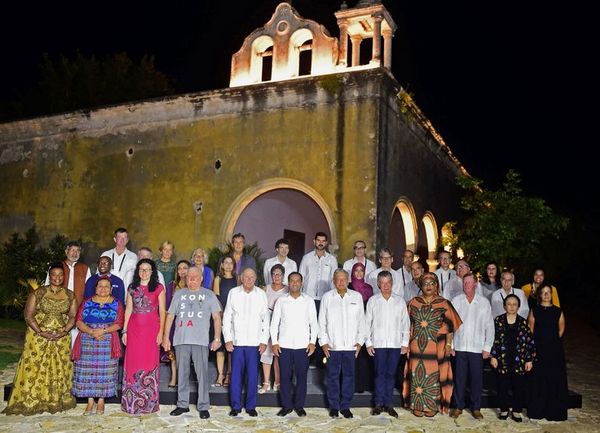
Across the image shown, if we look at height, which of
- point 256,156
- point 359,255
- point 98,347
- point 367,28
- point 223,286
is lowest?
point 98,347

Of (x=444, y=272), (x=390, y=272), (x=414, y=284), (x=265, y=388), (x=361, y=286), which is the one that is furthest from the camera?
(x=444, y=272)

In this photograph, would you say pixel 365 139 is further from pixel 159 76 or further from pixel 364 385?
→ pixel 159 76

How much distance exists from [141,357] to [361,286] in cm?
295

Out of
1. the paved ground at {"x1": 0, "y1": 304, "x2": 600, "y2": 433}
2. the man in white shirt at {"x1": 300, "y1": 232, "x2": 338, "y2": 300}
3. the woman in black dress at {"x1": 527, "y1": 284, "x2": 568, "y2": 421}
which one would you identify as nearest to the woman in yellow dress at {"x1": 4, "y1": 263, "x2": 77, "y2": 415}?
the paved ground at {"x1": 0, "y1": 304, "x2": 600, "y2": 433}

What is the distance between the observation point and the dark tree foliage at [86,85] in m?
27.6

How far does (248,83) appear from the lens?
12578 millimetres

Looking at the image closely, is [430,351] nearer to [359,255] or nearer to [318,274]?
[359,255]

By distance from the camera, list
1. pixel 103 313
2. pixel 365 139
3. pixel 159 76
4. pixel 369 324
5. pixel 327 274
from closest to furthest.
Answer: pixel 103 313
pixel 369 324
pixel 327 274
pixel 365 139
pixel 159 76

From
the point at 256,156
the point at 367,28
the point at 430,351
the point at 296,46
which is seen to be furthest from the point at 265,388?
the point at 367,28

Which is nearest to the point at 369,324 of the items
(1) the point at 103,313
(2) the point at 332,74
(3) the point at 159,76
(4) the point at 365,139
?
(1) the point at 103,313

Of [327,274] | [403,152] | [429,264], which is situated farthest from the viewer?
[429,264]

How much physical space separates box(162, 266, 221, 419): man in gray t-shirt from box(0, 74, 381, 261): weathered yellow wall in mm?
4508

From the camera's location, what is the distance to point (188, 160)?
12883 millimetres

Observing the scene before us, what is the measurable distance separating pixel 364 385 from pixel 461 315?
154 cm
